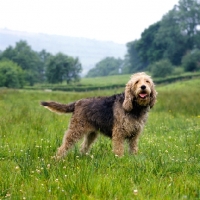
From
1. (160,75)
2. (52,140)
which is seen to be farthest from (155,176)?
(160,75)

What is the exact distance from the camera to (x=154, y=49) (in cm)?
8531

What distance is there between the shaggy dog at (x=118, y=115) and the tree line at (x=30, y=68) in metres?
63.8

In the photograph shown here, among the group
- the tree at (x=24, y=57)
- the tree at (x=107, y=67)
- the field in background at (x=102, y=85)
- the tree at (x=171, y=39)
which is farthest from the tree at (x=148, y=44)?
the tree at (x=107, y=67)

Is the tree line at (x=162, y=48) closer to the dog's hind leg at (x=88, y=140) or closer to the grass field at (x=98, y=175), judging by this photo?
the dog's hind leg at (x=88, y=140)

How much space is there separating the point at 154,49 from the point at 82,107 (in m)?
80.2

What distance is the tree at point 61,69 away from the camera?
78.9 meters

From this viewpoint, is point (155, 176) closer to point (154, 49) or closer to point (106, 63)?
point (154, 49)

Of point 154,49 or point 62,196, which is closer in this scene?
point 62,196

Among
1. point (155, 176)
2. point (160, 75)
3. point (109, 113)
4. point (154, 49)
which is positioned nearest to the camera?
point (155, 176)

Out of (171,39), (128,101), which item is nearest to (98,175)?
(128,101)

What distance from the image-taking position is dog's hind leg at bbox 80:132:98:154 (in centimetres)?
789

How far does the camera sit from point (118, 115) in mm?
7426

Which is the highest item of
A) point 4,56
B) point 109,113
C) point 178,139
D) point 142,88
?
point 4,56

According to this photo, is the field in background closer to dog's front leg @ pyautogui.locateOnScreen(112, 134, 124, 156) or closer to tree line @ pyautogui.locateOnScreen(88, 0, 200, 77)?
tree line @ pyautogui.locateOnScreen(88, 0, 200, 77)
